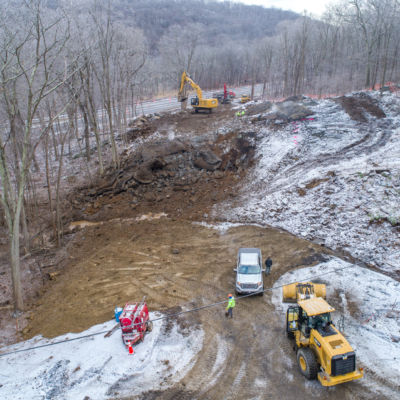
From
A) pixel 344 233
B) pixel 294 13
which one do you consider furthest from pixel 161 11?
pixel 344 233

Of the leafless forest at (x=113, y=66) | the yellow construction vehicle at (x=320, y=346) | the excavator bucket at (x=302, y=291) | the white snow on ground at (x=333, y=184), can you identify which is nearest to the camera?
the yellow construction vehicle at (x=320, y=346)

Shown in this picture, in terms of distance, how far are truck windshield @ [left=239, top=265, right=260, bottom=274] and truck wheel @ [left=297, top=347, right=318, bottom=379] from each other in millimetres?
4663

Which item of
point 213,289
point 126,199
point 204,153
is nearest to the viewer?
point 213,289

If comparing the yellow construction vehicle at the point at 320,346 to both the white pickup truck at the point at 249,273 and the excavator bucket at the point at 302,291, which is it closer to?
the excavator bucket at the point at 302,291

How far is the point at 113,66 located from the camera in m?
34.6

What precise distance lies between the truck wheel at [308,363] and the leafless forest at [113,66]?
453 inches

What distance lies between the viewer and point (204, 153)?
2758 centimetres

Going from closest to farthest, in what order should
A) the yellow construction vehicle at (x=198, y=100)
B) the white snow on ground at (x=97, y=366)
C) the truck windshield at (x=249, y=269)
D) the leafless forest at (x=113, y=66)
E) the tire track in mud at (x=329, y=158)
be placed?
1. the white snow on ground at (x=97, y=366)
2. the leafless forest at (x=113, y=66)
3. the truck windshield at (x=249, y=269)
4. the tire track in mud at (x=329, y=158)
5. the yellow construction vehicle at (x=198, y=100)

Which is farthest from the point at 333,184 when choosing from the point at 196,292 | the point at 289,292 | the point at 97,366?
the point at 97,366

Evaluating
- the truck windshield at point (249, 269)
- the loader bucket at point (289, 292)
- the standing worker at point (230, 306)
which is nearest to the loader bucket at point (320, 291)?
the loader bucket at point (289, 292)

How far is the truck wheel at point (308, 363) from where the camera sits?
9422 mm

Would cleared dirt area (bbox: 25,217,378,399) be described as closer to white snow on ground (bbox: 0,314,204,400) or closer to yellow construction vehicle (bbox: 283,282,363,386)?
white snow on ground (bbox: 0,314,204,400)

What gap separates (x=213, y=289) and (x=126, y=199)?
12.1 metres

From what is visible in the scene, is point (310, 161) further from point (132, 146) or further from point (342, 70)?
point (342, 70)
